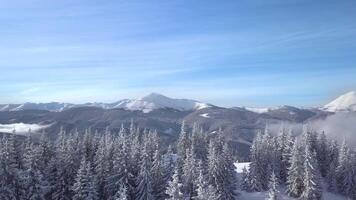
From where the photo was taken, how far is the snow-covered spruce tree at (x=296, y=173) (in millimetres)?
93250

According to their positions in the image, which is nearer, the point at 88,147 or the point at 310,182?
the point at 310,182

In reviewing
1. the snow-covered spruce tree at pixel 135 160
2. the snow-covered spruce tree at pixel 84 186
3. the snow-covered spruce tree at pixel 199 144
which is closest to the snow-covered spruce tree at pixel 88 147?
the snow-covered spruce tree at pixel 135 160

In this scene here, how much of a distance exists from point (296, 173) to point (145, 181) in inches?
1438

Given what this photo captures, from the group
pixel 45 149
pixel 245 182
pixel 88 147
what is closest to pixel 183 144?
pixel 245 182

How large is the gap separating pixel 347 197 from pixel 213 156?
3867 centimetres

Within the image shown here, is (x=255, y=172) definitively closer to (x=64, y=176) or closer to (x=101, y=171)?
(x=101, y=171)

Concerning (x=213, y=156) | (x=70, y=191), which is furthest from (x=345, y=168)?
(x=70, y=191)

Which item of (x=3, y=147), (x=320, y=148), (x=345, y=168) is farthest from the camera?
(x=320, y=148)

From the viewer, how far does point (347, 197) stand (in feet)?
339

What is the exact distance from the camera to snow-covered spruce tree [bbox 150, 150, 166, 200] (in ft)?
252

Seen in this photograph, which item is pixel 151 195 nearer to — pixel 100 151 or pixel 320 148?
pixel 100 151

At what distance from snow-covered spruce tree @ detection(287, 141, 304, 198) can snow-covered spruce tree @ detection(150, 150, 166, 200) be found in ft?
100

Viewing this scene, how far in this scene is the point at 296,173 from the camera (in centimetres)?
9375

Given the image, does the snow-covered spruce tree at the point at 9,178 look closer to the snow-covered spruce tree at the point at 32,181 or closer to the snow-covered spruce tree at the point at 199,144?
the snow-covered spruce tree at the point at 32,181
